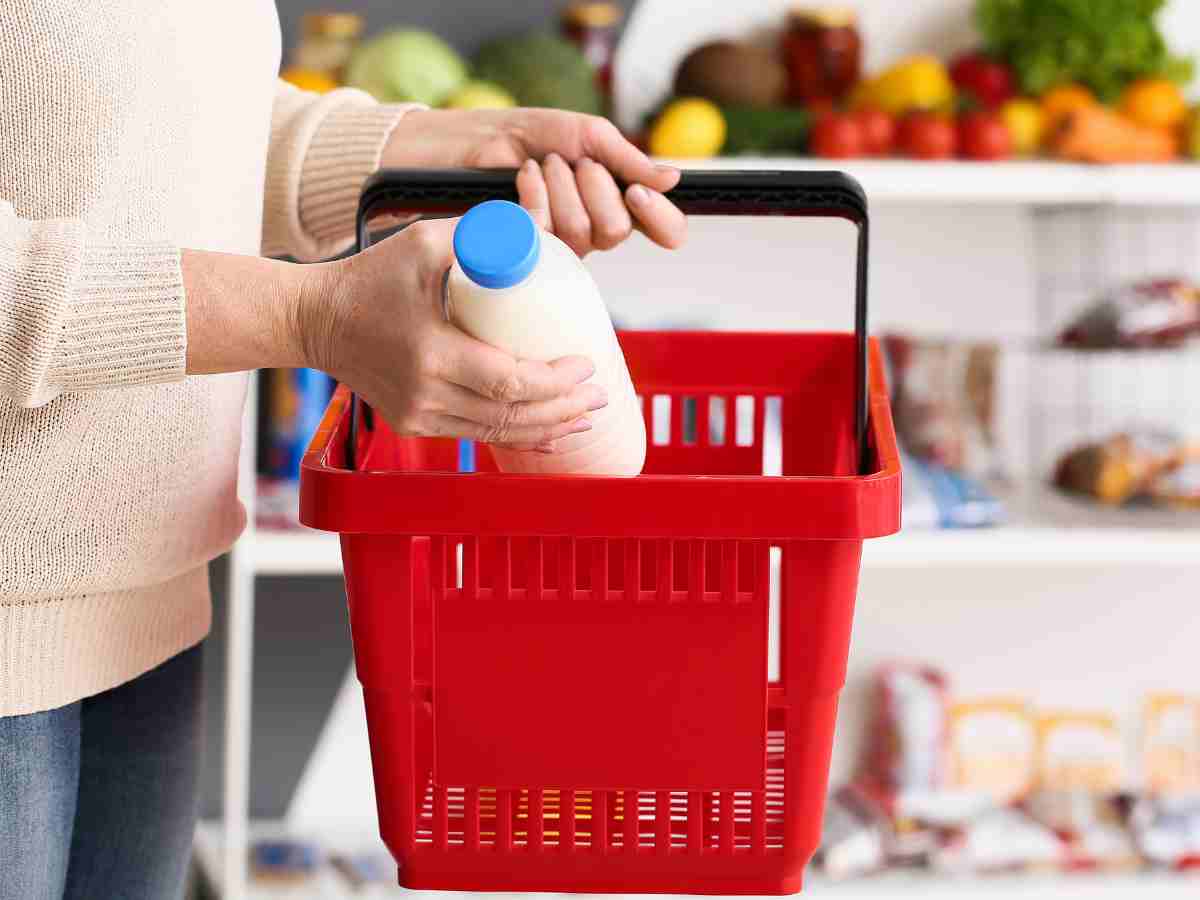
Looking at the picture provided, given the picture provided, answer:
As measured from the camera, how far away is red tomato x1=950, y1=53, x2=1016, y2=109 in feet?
6.61

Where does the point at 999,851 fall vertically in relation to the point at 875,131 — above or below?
below

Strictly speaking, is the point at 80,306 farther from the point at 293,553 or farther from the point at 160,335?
the point at 293,553

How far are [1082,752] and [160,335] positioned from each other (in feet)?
6.53

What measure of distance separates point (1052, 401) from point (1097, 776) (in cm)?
61

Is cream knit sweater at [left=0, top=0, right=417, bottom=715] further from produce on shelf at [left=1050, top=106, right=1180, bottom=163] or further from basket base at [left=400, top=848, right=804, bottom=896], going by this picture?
produce on shelf at [left=1050, top=106, right=1180, bottom=163]

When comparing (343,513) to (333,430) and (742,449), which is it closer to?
(333,430)

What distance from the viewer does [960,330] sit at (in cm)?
227

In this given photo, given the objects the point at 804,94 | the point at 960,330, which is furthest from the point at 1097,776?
the point at 804,94

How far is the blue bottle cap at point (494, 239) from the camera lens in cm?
58

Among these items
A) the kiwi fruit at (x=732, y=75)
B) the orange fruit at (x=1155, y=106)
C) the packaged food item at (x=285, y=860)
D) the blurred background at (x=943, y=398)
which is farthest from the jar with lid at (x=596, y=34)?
the packaged food item at (x=285, y=860)

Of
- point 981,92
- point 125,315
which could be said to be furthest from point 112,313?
point 981,92

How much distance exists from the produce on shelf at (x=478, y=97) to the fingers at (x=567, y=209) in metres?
1.05

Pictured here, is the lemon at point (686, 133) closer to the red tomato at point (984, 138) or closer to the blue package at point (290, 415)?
the red tomato at point (984, 138)

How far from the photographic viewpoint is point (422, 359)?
61 centimetres
